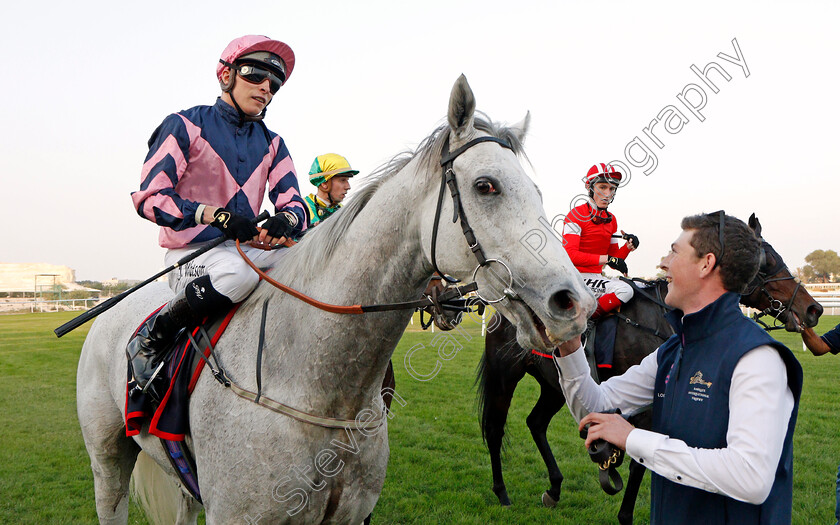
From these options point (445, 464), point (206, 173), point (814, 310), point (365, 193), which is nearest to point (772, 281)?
point (814, 310)

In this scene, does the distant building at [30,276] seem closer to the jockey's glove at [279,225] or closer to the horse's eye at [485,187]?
the jockey's glove at [279,225]

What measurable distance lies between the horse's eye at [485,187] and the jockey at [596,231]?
3.66 m

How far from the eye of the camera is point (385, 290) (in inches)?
79.4

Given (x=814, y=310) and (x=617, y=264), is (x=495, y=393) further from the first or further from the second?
(x=814, y=310)

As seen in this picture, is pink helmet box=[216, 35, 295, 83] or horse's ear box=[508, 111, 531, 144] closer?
horse's ear box=[508, 111, 531, 144]

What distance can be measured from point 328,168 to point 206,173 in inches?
100

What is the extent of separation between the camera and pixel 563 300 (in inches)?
64.2

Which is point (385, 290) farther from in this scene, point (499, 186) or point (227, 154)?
point (227, 154)

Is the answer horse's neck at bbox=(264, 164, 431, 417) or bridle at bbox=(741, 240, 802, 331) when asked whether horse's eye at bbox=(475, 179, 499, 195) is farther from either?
bridle at bbox=(741, 240, 802, 331)

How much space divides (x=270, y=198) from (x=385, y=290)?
1.24 m

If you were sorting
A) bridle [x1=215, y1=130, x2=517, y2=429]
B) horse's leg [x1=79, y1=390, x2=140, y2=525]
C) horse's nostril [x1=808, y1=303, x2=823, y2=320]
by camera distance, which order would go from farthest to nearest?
1. horse's nostril [x1=808, y1=303, x2=823, y2=320]
2. horse's leg [x1=79, y1=390, x2=140, y2=525]
3. bridle [x1=215, y1=130, x2=517, y2=429]

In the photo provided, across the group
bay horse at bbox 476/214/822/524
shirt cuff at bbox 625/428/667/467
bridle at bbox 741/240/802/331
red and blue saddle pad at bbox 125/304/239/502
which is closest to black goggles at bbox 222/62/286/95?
red and blue saddle pad at bbox 125/304/239/502

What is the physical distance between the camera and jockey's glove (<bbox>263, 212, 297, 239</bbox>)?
2469 millimetres

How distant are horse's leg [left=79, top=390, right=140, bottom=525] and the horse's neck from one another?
1505mm
